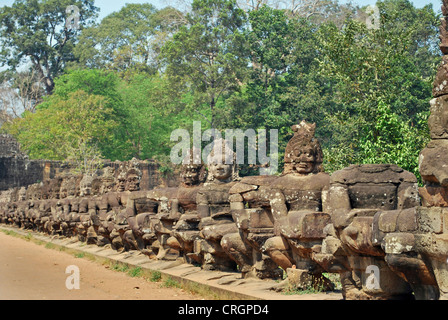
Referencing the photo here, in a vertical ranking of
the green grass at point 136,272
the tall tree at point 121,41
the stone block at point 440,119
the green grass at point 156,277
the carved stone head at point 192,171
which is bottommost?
the green grass at point 136,272

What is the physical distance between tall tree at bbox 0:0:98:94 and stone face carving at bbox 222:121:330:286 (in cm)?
5193

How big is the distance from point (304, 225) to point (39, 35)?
54235 millimetres

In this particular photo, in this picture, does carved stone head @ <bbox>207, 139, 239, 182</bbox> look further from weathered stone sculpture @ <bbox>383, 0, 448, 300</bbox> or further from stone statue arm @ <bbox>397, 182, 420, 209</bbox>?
weathered stone sculpture @ <bbox>383, 0, 448, 300</bbox>

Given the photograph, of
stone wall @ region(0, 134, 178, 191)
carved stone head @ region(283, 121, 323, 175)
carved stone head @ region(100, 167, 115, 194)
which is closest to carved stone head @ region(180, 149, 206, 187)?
carved stone head @ region(283, 121, 323, 175)

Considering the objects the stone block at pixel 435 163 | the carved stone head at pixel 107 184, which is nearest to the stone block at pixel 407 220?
the stone block at pixel 435 163

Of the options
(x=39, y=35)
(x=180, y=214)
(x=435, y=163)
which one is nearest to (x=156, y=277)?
(x=180, y=214)

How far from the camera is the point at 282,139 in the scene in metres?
26.6

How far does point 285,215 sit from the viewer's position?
25.0ft

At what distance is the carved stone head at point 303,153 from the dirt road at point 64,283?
6.91 feet

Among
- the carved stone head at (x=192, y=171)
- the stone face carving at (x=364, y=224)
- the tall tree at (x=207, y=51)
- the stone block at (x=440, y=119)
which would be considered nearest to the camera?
the stone block at (x=440, y=119)

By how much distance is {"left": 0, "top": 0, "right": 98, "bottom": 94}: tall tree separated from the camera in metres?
57.6

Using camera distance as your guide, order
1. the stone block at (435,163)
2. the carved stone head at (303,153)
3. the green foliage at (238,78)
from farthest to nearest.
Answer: the green foliage at (238,78) < the carved stone head at (303,153) < the stone block at (435,163)

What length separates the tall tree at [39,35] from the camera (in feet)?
189

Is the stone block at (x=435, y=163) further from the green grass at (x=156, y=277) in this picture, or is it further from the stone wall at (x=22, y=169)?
the stone wall at (x=22, y=169)
